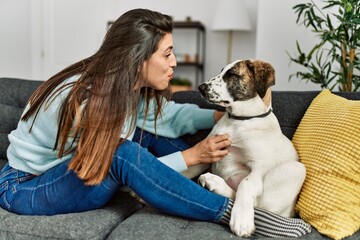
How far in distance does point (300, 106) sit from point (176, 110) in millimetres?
594

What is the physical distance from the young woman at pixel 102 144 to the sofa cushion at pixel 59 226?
6 cm

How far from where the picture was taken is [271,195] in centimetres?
160

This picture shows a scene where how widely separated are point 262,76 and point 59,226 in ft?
3.20

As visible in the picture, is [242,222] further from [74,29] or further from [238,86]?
[74,29]

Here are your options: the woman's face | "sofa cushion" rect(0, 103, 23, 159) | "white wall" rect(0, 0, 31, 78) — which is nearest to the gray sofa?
the woman's face

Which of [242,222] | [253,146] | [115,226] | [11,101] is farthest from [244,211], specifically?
[11,101]

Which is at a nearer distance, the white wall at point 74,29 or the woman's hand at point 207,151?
the woman's hand at point 207,151

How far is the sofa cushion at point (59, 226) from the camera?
1433 mm

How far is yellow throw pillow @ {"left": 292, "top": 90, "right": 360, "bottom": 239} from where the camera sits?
4.83ft

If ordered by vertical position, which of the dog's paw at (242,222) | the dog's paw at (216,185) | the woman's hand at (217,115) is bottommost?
the dog's paw at (242,222)

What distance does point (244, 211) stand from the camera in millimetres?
1451

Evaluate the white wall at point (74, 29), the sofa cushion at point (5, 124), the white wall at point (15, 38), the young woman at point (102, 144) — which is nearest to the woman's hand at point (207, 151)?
the young woman at point (102, 144)

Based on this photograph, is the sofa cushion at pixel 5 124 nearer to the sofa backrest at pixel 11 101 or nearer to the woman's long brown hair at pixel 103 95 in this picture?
the sofa backrest at pixel 11 101

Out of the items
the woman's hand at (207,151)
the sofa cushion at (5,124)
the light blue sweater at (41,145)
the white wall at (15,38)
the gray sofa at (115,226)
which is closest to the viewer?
the gray sofa at (115,226)
